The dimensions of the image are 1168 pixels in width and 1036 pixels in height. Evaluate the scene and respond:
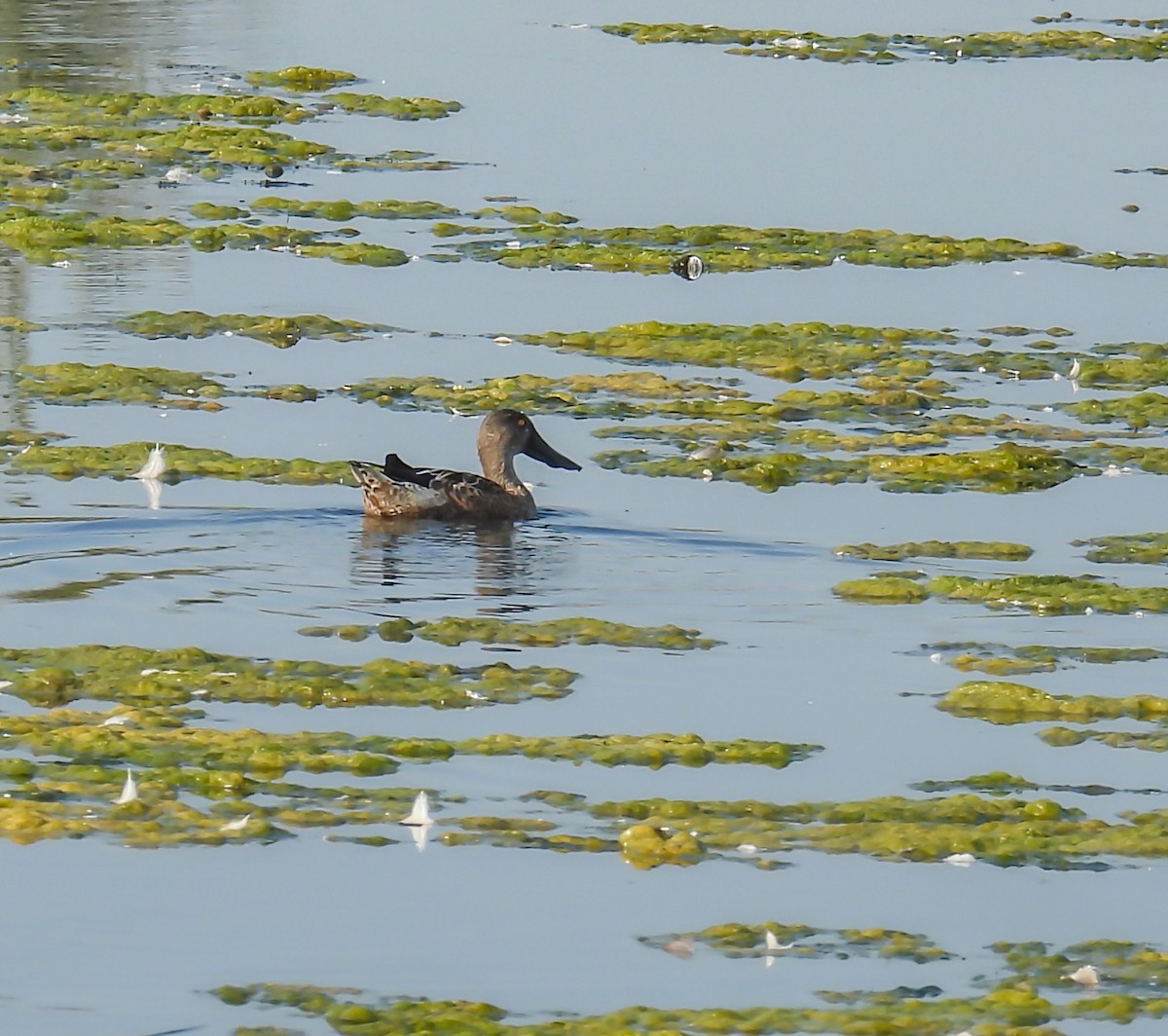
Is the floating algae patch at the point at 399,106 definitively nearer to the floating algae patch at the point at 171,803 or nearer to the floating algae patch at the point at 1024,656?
the floating algae patch at the point at 1024,656

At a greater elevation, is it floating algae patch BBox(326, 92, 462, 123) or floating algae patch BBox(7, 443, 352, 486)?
floating algae patch BBox(326, 92, 462, 123)

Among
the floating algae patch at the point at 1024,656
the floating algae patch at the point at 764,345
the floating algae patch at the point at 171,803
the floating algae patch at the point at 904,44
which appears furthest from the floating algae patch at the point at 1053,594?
the floating algae patch at the point at 904,44

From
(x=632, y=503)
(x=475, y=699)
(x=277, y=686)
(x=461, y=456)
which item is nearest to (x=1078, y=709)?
(x=475, y=699)

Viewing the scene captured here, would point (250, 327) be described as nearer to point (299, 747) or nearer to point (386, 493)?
point (386, 493)

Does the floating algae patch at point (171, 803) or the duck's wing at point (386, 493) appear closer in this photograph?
the floating algae patch at point (171, 803)

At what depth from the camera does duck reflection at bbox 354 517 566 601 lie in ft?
38.0

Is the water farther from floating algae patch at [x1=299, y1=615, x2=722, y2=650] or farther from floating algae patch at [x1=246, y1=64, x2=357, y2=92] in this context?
floating algae patch at [x1=246, y1=64, x2=357, y2=92]

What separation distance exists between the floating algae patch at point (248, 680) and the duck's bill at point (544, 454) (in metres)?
3.80

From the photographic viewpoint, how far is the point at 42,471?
13047 mm

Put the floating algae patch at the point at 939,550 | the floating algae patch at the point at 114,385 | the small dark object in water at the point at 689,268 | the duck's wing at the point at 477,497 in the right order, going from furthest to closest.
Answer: the small dark object in water at the point at 689,268
the floating algae patch at the point at 114,385
the duck's wing at the point at 477,497
the floating algae patch at the point at 939,550

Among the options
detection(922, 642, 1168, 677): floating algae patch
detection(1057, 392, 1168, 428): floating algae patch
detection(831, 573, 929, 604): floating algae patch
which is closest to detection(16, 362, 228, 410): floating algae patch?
detection(831, 573, 929, 604): floating algae patch

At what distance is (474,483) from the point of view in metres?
13.1

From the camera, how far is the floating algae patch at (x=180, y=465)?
13062mm

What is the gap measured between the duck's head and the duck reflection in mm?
506
